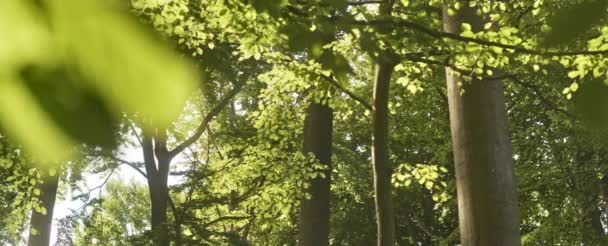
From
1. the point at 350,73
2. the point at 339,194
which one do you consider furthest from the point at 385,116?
the point at 339,194

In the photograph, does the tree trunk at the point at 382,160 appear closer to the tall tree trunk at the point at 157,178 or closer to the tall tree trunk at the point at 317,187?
the tall tree trunk at the point at 317,187

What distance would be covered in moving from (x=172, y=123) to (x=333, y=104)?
235 inches

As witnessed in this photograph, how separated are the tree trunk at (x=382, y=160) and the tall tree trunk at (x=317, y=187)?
11.3 ft

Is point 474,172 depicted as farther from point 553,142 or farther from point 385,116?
point 553,142

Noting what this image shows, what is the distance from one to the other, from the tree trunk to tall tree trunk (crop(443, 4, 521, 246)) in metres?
0.53

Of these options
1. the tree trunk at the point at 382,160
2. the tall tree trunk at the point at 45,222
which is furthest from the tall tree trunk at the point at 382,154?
the tall tree trunk at the point at 45,222

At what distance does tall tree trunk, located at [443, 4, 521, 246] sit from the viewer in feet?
13.1

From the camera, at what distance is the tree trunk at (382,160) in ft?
15.0

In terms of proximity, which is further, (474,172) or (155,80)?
(474,172)

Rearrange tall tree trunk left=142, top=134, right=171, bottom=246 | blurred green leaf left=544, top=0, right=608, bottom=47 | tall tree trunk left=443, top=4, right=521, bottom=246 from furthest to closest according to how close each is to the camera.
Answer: tall tree trunk left=142, top=134, right=171, bottom=246, tall tree trunk left=443, top=4, right=521, bottom=246, blurred green leaf left=544, top=0, right=608, bottom=47

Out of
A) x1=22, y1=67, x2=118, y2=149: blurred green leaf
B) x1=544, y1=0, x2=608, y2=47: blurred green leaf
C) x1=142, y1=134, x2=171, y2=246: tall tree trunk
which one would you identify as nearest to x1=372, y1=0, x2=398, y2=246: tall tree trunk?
x1=544, y1=0, x2=608, y2=47: blurred green leaf

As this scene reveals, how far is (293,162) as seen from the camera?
8.70 metres

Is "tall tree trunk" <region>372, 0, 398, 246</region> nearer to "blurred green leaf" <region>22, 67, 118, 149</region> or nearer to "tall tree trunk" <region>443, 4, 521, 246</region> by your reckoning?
"tall tree trunk" <region>443, 4, 521, 246</region>

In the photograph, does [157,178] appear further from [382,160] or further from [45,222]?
[382,160]
